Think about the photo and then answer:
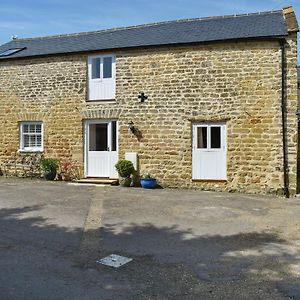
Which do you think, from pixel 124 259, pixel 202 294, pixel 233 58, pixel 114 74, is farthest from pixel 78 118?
pixel 202 294

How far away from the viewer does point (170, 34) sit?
1495cm

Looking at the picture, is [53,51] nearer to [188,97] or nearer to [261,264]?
[188,97]

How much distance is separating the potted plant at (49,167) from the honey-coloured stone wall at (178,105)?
1.06 feet

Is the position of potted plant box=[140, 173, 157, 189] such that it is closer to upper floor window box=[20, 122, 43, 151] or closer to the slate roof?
the slate roof

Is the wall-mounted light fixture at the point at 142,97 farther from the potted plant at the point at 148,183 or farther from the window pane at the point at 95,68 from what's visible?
the potted plant at the point at 148,183

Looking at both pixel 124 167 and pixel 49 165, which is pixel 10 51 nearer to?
pixel 49 165

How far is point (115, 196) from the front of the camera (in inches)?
462

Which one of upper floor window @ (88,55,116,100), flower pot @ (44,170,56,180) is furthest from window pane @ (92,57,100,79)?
flower pot @ (44,170,56,180)

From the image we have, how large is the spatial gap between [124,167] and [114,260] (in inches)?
320

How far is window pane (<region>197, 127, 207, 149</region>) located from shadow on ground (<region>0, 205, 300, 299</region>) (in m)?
6.08

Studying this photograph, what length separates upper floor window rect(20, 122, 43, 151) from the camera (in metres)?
16.1

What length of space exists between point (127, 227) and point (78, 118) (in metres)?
8.23

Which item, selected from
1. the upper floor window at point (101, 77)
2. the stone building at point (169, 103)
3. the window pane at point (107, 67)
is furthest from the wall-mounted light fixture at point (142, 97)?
the window pane at point (107, 67)

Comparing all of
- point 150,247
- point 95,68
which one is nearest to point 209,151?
point 95,68
